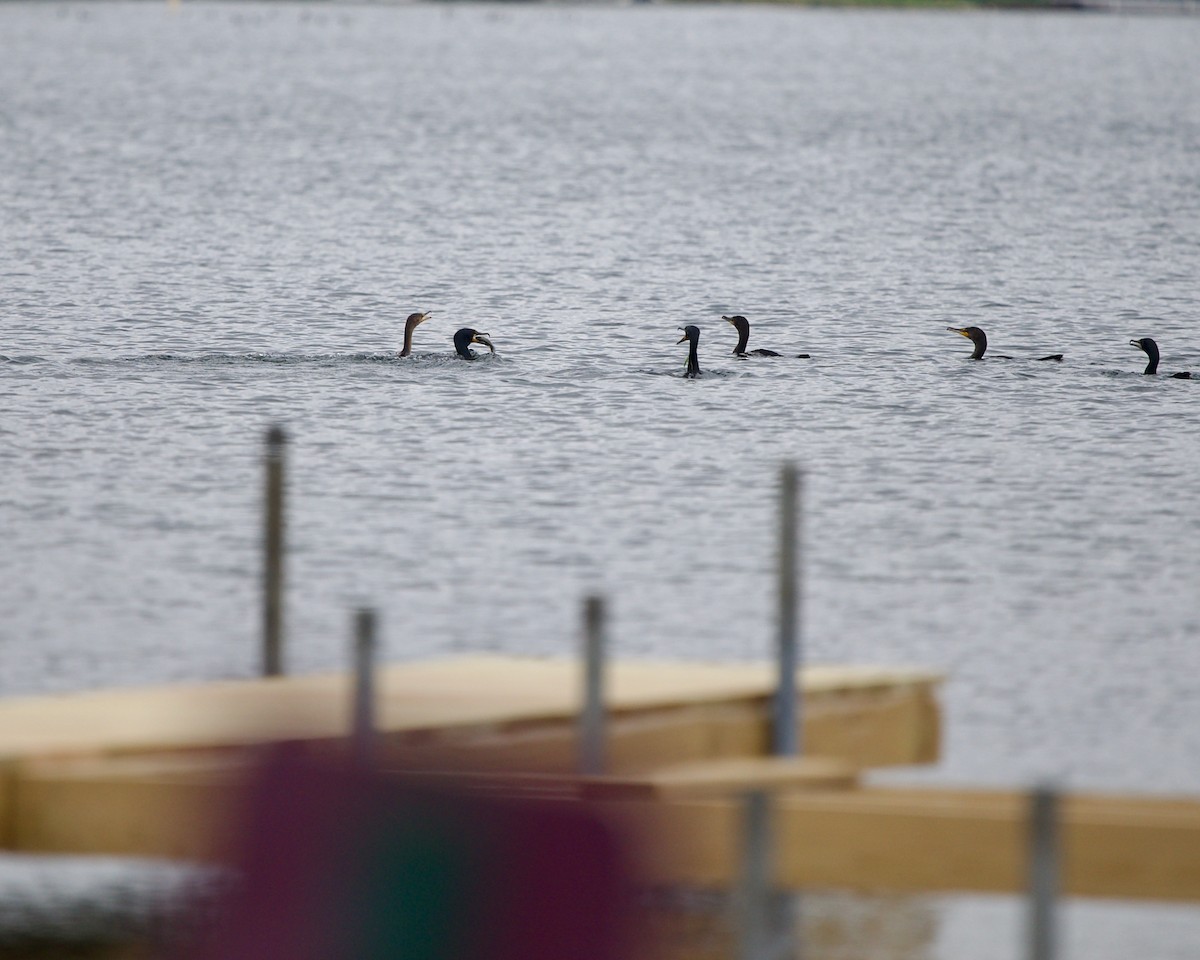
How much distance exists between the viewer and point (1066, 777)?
13148 millimetres

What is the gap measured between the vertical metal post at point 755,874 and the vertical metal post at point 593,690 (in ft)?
9.86

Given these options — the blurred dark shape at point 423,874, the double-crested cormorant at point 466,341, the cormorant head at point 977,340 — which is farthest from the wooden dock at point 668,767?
the cormorant head at point 977,340

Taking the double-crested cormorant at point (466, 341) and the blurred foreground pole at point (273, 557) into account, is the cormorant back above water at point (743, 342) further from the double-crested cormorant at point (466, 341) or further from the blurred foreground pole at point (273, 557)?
the blurred foreground pole at point (273, 557)

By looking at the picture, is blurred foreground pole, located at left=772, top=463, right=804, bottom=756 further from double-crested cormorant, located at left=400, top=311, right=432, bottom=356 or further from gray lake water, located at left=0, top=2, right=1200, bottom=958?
double-crested cormorant, located at left=400, top=311, right=432, bottom=356

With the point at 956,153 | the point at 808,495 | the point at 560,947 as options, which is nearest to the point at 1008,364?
the point at 808,495

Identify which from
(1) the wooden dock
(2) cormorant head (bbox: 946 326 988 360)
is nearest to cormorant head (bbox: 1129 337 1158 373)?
(2) cormorant head (bbox: 946 326 988 360)

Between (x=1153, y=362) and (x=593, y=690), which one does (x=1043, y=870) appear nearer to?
(x=593, y=690)

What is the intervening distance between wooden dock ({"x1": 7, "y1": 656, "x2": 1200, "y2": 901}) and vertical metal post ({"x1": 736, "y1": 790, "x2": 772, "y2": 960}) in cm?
40

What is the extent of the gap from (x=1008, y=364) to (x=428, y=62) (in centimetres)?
10350

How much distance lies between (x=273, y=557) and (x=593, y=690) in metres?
3.45

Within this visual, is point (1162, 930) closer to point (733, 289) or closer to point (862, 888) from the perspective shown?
point (862, 888)

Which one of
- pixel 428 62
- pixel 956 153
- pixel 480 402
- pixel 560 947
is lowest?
pixel 560 947

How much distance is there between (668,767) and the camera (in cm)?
1130

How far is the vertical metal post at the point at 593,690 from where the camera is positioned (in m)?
10.4
